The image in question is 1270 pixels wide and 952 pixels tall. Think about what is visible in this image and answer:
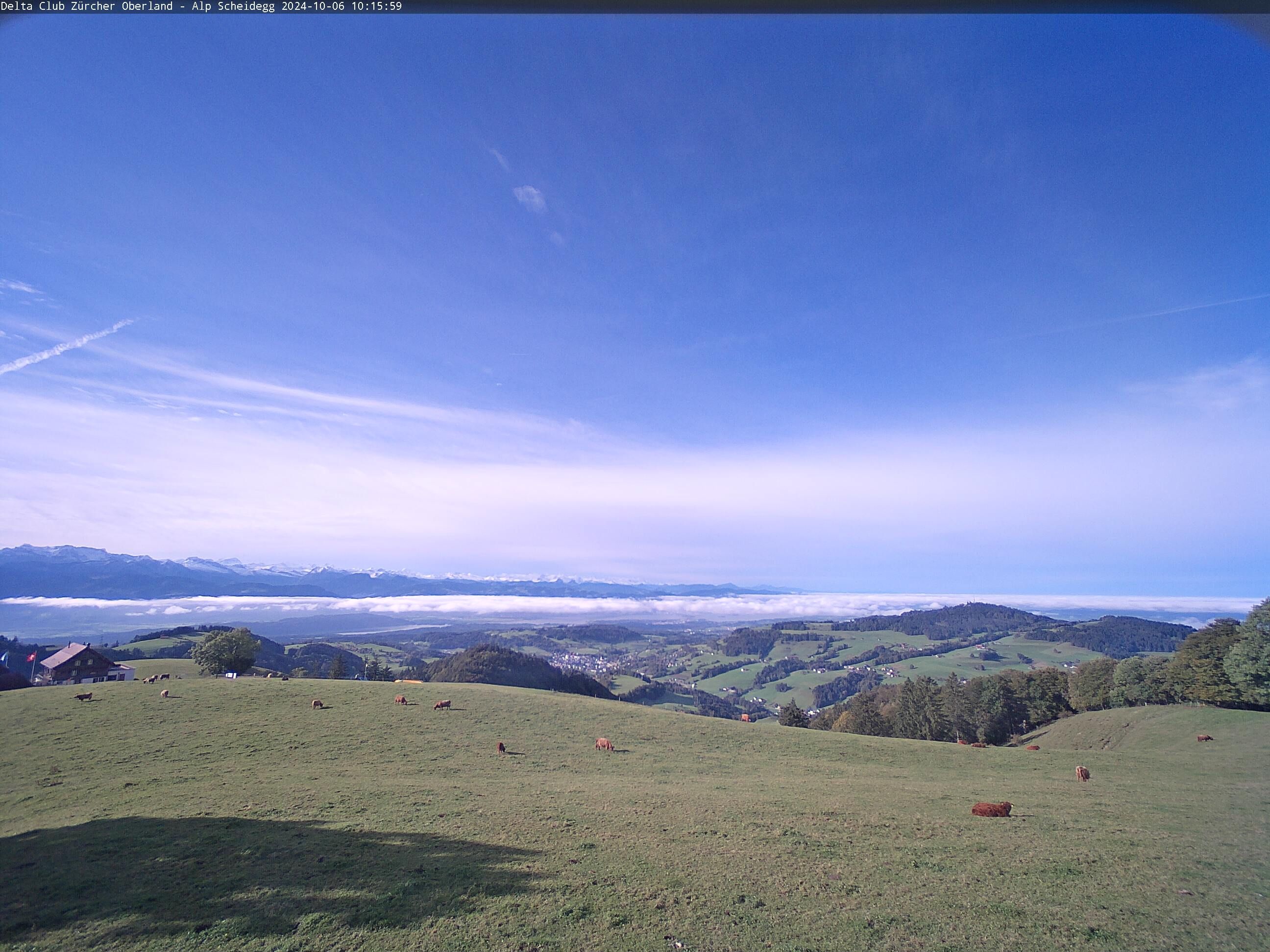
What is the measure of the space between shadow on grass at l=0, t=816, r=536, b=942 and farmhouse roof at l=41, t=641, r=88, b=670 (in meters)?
70.4

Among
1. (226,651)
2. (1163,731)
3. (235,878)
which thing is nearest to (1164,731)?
(1163,731)

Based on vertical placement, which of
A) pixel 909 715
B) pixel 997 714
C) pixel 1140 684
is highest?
pixel 1140 684

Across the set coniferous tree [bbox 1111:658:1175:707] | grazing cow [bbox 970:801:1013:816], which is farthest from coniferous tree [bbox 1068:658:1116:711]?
grazing cow [bbox 970:801:1013:816]

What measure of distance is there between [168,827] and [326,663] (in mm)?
188168

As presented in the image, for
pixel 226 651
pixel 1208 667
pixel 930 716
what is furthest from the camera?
pixel 930 716

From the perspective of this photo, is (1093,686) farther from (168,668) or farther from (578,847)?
(168,668)

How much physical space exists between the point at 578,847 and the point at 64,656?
281 ft

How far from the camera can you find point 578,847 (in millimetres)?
14211

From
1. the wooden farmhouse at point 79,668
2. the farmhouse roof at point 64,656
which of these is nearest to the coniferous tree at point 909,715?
the wooden farmhouse at point 79,668

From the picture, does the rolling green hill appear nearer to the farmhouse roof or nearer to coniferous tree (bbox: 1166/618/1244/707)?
coniferous tree (bbox: 1166/618/1244/707)

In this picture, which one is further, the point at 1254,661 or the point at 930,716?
the point at 930,716

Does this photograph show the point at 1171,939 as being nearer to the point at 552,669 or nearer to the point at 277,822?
the point at 277,822

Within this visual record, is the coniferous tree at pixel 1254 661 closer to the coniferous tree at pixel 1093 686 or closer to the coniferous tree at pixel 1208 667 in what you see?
the coniferous tree at pixel 1208 667

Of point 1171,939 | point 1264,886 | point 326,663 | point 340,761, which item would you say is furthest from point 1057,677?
point 326,663
